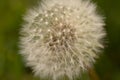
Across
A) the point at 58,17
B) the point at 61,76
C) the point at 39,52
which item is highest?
the point at 58,17

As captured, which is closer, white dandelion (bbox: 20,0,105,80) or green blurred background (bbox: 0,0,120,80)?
white dandelion (bbox: 20,0,105,80)

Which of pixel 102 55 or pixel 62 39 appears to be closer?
pixel 62 39

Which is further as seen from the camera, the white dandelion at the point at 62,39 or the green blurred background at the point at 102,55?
the green blurred background at the point at 102,55

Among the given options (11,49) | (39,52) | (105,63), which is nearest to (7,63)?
(11,49)

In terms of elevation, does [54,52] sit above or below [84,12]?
below

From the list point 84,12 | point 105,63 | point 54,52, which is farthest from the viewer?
point 105,63

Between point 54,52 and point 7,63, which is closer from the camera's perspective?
point 54,52

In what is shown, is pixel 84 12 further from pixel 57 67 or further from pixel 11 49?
pixel 11 49

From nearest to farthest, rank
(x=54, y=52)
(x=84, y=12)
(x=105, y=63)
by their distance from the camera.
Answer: (x=54, y=52)
(x=84, y=12)
(x=105, y=63)
